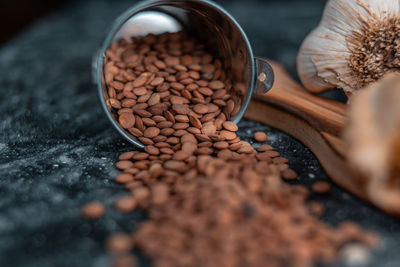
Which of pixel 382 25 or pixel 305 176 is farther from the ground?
pixel 382 25

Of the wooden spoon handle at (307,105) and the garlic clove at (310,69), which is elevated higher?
the garlic clove at (310,69)

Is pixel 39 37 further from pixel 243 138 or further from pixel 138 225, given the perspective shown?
pixel 138 225

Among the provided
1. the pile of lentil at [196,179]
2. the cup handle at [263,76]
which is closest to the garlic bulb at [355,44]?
the cup handle at [263,76]

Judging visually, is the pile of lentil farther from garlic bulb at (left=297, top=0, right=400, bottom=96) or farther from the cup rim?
garlic bulb at (left=297, top=0, right=400, bottom=96)

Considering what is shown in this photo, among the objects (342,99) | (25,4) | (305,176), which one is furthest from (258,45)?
(25,4)

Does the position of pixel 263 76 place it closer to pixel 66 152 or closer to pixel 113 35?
pixel 113 35

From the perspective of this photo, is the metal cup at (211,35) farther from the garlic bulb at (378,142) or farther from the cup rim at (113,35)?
the garlic bulb at (378,142)
